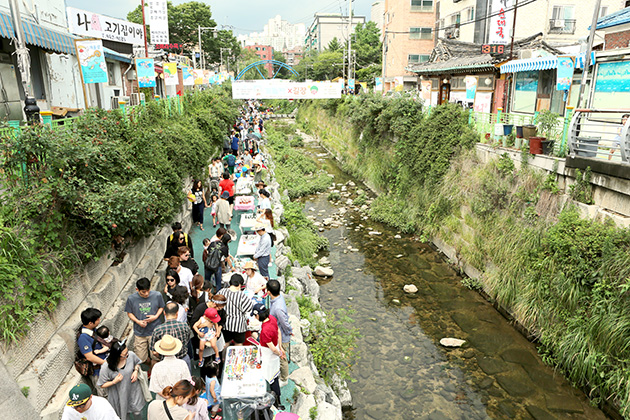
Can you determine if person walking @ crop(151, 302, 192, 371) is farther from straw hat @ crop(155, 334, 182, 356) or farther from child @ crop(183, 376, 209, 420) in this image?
child @ crop(183, 376, 209, 420)

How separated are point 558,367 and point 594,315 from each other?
5.22 ft

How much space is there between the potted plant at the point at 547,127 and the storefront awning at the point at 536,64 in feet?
13.5

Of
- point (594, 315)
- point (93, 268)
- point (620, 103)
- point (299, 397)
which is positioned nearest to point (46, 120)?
point (93, 268)

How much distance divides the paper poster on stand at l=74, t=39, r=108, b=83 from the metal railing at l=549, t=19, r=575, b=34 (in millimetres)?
23424

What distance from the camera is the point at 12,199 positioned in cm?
548

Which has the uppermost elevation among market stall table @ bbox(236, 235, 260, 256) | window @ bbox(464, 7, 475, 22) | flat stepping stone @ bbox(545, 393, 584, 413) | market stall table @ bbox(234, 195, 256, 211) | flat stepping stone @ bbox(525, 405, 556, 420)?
window @ bbox(464, 7, 475, 22)

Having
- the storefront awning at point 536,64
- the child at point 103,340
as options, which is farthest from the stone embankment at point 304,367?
the storefront awning at point 536,64

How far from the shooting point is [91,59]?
10.4m

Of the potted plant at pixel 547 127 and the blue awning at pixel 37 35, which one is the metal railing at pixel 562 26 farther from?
the blue awning at pixel 37 35

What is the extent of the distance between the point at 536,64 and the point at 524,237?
26.5ft

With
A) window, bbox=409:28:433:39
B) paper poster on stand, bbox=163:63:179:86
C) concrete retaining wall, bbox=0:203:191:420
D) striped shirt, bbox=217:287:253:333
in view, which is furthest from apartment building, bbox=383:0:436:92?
striped shirt, bbox=217:287:253:333

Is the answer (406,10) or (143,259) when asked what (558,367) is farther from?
(406,10)

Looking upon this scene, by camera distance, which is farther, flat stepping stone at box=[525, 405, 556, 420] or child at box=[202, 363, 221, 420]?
flat stepping stone at box=[525, 405, 556, 420]

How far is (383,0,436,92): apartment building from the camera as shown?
1592 inches
